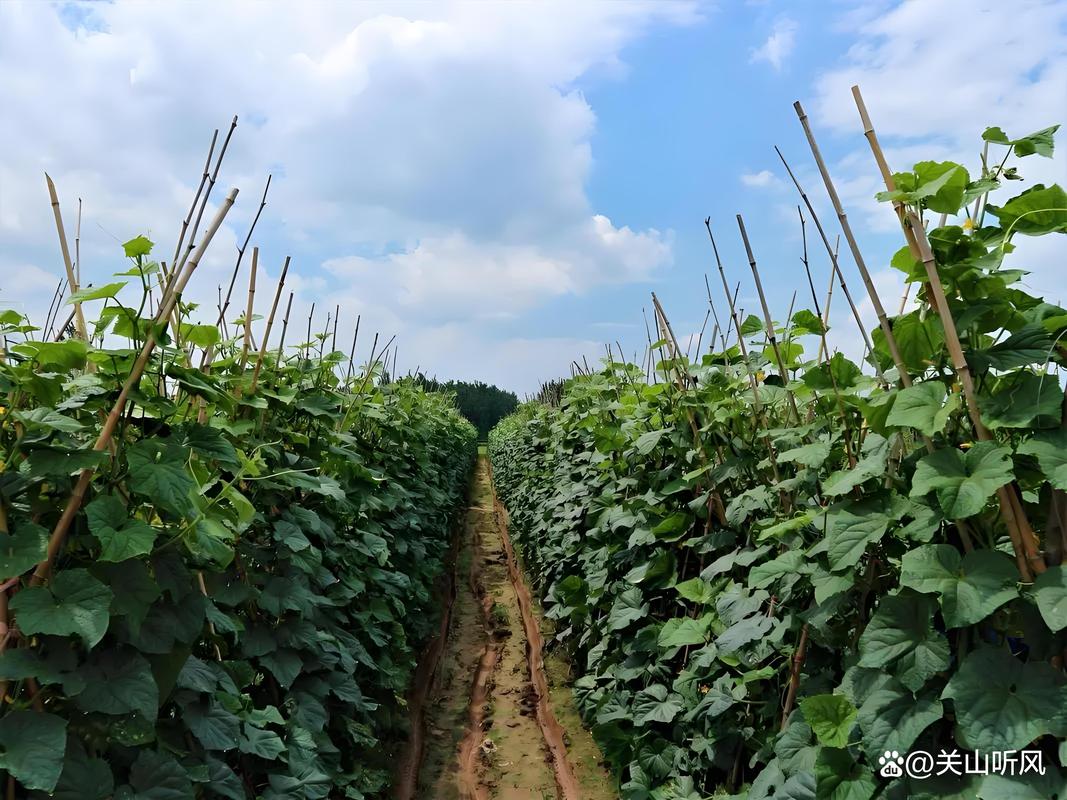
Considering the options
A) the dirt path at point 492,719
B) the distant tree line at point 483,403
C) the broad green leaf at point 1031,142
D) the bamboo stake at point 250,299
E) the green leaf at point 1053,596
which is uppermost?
the distant tree line at point 483,403

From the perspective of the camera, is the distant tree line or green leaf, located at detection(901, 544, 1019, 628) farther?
the distant tree line

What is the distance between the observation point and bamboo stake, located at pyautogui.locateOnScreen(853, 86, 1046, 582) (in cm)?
155

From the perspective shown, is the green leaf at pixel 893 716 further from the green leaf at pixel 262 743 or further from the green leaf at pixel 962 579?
the green leaf at pixel 262 743

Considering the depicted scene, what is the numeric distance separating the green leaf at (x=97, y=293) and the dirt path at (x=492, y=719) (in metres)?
3.45

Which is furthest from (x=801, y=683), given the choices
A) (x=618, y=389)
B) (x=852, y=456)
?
(x=618, y=389)

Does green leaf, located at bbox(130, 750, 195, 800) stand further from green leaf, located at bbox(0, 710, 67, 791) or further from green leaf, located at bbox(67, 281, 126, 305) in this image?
green leaf, located at bbox(67, 281, 126, 305)

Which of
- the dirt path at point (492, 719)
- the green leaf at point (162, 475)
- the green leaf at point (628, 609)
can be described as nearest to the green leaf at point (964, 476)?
the green leaf at point (162, 475)

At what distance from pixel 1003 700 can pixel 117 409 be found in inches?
81.9

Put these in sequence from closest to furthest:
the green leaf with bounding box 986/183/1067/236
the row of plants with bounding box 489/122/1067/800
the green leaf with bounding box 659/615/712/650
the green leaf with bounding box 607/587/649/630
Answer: the row of plants with bounding box 489/122/1067/800 < the green leaf with bounding box 986/183/1067/236 < the green leaf with bounding box 659/615/712/650 < the green leaf with bounding box 607/587/649/630

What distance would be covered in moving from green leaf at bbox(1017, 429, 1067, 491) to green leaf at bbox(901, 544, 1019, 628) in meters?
0.22

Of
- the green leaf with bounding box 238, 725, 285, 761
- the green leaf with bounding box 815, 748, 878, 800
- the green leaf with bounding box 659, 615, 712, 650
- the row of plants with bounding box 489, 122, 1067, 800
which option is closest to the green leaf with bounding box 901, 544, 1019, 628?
the row of plants with bounding box 489, 122, 1067, 800

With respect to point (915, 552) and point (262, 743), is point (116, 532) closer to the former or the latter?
point (262, 743)

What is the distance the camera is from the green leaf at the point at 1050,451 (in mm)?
1450

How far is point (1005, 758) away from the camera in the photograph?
4.98ft
